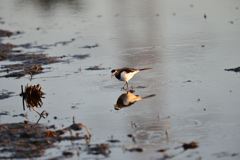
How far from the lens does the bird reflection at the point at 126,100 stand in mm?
10214

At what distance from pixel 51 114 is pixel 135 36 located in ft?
28.6

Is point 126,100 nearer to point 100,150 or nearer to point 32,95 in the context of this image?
point 32,95

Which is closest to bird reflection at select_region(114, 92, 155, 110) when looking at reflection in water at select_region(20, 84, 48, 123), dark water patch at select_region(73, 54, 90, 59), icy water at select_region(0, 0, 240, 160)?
icy water at select_region(0, 0, 240, 160)

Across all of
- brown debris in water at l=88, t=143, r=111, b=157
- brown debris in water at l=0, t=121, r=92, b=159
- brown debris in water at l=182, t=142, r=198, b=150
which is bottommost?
brown debris in water at l=182, t=142, r=198, b=150

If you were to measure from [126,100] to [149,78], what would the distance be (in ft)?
5.69

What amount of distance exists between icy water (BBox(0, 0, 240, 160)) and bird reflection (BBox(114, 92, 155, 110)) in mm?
132

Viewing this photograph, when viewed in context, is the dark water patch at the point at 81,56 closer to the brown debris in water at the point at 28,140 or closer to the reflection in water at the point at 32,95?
the reflection in water at the point at 32,95

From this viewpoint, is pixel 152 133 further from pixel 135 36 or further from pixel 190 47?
pixel 135 36

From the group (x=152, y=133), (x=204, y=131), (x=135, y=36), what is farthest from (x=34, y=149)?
(x=135, y=36)

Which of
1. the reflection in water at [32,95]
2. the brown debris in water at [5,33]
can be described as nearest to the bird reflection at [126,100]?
the reflection in water at [32,95]

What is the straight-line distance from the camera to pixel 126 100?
1058cm

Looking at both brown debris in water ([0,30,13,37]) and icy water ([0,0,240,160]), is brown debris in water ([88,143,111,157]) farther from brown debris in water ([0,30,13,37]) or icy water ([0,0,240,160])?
brown debris in water ([0,30,13,37])

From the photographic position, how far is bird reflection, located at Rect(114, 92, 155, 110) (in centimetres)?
1021

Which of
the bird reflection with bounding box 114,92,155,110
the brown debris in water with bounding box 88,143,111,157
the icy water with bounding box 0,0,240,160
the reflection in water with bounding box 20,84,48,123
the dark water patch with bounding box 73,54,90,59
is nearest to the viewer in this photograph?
the brown debris in water with bounding box 88,143,111,157
